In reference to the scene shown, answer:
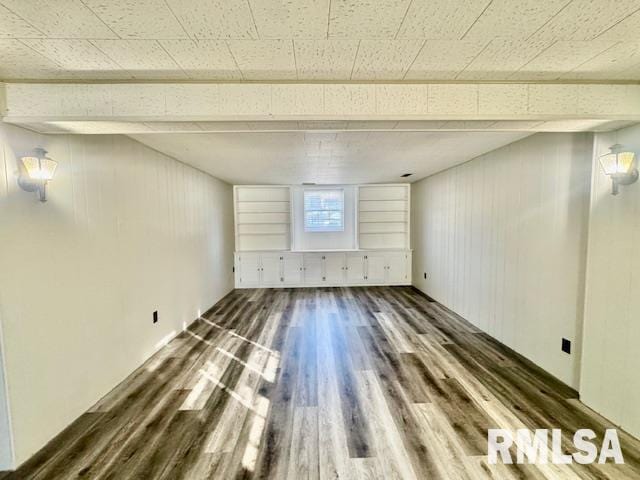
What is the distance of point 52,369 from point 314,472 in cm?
186

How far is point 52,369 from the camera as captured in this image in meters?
1.79

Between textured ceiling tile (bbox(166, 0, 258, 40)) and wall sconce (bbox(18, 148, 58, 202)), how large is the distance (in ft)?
4.39

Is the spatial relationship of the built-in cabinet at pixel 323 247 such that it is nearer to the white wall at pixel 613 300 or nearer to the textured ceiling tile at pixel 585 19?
the white wall at pixel 613 300

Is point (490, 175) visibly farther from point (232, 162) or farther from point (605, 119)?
point (232, 162)

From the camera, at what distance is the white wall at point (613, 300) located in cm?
177

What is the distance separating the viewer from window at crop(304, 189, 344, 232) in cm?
622

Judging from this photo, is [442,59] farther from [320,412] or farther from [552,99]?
[320,412]

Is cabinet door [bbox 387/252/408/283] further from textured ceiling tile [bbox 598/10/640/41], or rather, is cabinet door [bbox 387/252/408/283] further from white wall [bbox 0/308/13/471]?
white wall [bbox 0/308/13/471]

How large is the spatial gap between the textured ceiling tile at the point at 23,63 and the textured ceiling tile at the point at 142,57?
13.7 inches

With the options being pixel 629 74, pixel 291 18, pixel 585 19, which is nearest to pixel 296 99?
pixel 291 18

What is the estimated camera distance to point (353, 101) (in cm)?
161

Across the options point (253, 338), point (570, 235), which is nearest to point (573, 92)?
point (570, 235)

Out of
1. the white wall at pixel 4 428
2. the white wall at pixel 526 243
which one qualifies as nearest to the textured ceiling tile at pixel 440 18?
the white wall at pixel 526 243

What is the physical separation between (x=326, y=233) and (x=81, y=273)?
4727mm
